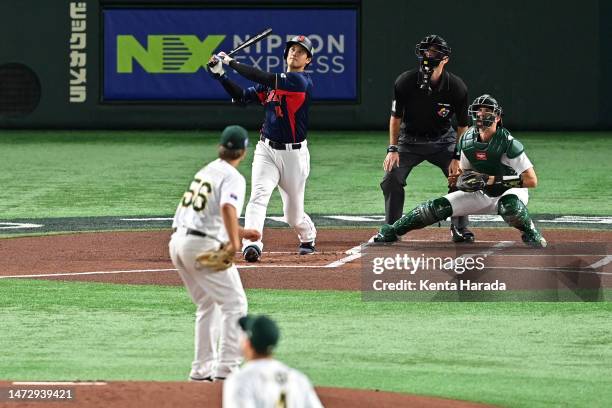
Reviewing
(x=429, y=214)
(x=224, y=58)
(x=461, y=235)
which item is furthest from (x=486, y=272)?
(x=224, y=58)

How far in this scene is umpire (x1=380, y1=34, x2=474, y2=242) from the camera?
51.0ft

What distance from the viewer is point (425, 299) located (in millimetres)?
12773

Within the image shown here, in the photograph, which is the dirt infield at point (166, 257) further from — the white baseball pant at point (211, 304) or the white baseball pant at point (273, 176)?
the white baseball pant at point (211, 304)

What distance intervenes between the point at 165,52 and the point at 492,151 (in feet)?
52.8

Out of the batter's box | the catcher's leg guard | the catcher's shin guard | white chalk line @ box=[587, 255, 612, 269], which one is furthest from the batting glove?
white chalk line @ box=[587, 255, 612, 269]

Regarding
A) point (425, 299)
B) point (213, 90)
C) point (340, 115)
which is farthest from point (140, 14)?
point (425, 299)

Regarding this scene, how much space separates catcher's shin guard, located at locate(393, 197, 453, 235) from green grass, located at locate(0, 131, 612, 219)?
15.1ft

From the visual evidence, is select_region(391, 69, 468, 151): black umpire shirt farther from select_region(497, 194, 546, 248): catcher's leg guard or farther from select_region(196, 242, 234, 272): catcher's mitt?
select_region(196, 242, 234, 272): catcher's mitt

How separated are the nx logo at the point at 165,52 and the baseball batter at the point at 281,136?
15300 mm

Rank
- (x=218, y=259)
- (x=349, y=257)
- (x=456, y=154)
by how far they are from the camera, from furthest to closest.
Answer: (x=349, y=257), (x=456, y=154), (x=218, y=259)

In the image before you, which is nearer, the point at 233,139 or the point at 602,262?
the point at 233,139

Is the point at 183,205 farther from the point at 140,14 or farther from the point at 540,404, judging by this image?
the point at 140,14

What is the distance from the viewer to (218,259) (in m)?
8.84

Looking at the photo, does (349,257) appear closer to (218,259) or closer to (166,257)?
(166,257)
